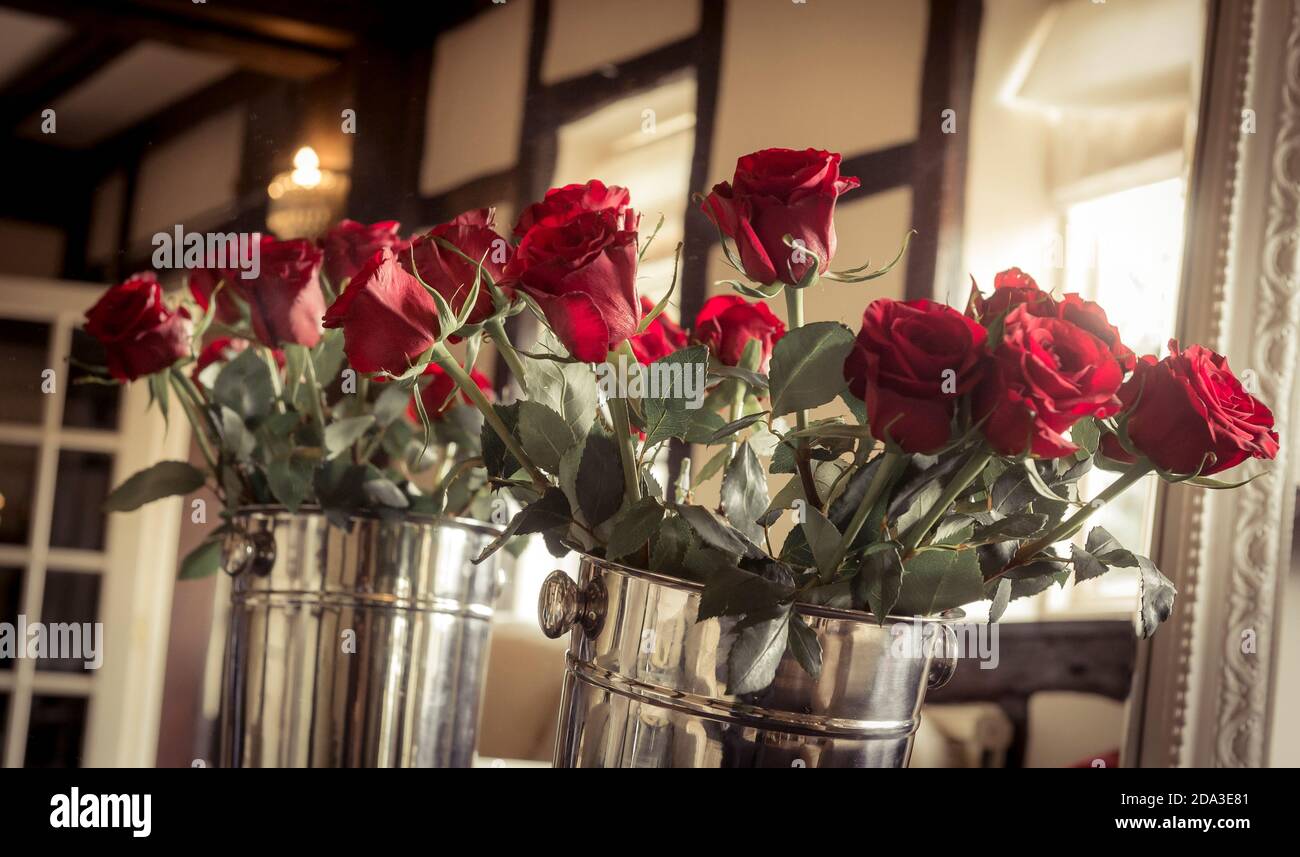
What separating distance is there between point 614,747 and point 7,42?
0.73 meters

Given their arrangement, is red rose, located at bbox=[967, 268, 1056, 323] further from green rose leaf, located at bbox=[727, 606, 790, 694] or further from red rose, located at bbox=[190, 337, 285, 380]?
red rose, located at bbox=[190, 337, 285, 380]

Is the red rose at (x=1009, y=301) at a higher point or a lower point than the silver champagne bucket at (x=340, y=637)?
higher

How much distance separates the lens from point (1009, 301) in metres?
0.52

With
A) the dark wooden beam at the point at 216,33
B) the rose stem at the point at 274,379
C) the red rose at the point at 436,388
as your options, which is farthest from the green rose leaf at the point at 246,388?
the dark wooden beam at the point at 216,33

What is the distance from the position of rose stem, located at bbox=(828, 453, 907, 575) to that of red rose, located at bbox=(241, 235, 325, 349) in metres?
0.42

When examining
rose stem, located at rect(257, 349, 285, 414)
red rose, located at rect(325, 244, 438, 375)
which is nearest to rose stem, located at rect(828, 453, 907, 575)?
red rose, located at rect(325, 244, 438, 375)

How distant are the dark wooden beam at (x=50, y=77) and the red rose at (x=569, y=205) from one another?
528 mm

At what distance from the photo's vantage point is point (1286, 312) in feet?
3.67

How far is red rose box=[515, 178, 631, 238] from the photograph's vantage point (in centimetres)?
52

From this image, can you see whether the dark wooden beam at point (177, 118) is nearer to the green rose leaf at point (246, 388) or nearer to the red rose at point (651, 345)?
the green rose leaf at point (246, 388)

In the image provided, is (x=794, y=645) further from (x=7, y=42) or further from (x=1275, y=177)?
(x=1275, y=177)

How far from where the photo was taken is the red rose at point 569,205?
52cm

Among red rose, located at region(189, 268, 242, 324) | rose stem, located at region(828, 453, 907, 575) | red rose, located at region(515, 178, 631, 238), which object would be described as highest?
red rose, located at region(515, 178, 631, 238)
